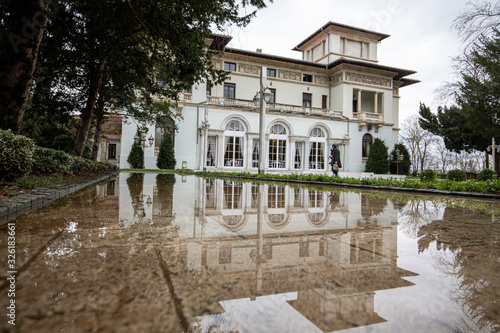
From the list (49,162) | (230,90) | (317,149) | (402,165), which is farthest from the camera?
(402,165)

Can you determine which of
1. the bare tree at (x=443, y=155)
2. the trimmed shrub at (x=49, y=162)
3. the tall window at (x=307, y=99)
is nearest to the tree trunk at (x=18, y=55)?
the trimmed shrub at (x=49, y=162)

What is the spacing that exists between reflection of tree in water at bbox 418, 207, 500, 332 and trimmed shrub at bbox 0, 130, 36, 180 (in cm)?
560

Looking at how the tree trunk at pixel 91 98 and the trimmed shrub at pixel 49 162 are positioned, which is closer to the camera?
the trimmed shrub at pixel 49 162

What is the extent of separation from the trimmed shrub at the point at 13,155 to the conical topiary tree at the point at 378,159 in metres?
29.4

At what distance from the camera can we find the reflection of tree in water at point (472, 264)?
3.54 ft

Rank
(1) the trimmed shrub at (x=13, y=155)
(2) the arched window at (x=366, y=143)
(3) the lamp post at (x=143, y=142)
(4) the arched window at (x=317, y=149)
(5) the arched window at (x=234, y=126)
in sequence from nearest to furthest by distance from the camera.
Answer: (1) the trimmed shrub at (x=13, y=155) < (3) the lamp post at (x=143, y=142) < (5) the arched window at (x=234, y=126) < (4) the arched window at (x=317, y=149) < (2) the arched window at (x=366, y=143)

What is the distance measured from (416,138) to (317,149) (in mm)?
21561

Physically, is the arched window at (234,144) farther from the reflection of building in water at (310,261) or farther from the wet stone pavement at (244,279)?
the wet stone pavement at (244,279)

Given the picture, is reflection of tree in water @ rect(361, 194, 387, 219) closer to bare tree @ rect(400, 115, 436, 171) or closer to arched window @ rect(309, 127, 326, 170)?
arched window @ rect(309, 127, 326, 170)

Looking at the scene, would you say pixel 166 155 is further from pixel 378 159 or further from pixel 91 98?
pixel 378 159

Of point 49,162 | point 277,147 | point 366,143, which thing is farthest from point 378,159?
point 49,162

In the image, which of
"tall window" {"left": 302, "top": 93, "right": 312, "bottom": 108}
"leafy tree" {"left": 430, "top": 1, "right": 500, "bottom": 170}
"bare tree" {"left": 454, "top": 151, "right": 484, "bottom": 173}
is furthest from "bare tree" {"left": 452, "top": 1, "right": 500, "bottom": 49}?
"bare tree" {"left": 454, "top": 151, "right": 484, "bottom": 173}

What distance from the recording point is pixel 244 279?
1.40 meters

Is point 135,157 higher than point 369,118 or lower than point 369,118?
lower
